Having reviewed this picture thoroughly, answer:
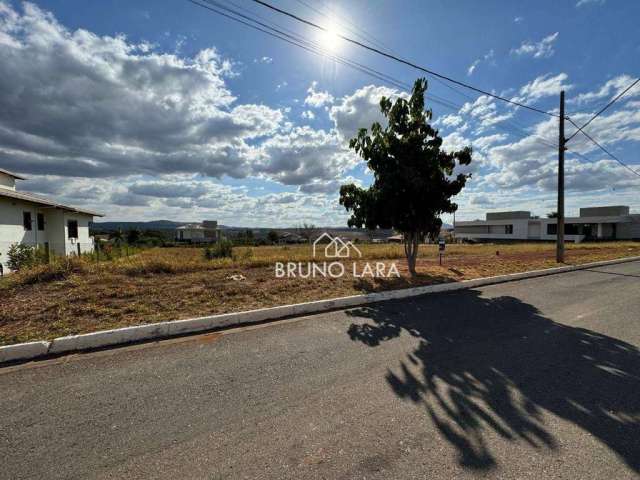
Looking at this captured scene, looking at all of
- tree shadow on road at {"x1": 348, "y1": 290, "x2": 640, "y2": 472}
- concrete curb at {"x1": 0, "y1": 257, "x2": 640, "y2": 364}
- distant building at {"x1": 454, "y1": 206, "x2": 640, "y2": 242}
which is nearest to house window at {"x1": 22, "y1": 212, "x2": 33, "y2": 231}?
concrete curb at {"x1": 0, "y1": 257, "x2": 640, "y2": 364}

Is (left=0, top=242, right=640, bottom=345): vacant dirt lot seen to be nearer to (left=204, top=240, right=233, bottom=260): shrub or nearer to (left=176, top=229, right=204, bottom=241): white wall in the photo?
(left=204, top=240, right=233, bottom=260): shrub

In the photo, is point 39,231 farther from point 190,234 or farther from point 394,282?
point 190,234

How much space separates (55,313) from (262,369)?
151 inches

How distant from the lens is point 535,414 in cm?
240

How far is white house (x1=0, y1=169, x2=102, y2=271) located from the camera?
47.0ft

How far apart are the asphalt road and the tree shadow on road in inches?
0.6

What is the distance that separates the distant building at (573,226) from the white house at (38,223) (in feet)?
165

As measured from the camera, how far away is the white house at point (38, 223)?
14.3m

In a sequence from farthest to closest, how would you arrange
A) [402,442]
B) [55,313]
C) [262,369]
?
[55,313] < [262,369] < [402,442]

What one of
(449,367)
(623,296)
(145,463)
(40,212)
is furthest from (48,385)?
(40,212)

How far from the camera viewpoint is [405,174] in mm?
8008

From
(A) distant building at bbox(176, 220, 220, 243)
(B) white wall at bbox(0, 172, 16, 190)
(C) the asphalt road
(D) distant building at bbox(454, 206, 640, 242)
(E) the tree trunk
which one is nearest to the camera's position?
(C) the asphalt road

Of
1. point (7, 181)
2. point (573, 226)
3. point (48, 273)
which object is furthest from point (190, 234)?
point (573, 226)

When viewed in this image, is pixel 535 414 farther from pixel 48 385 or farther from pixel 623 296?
pixel 623 296
